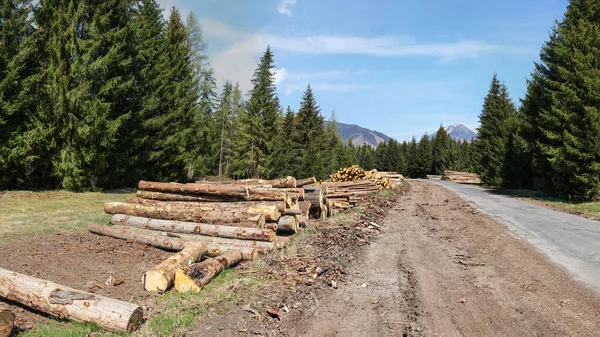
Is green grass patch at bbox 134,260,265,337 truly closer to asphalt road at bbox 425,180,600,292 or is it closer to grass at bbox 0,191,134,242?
grass at bbox 0,191,134,242

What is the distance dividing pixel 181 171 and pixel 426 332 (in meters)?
24.9

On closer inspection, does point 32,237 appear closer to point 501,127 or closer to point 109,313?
point 109,313

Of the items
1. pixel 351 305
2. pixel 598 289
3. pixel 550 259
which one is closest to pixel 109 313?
pixel 351 305

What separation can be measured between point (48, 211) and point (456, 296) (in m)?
13.0

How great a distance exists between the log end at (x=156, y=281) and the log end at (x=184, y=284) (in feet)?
0.51

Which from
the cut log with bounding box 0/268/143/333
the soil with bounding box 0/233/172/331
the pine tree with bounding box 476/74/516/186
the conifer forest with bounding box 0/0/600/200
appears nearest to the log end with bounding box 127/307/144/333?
the cut log with bounding box 0/268/143/333

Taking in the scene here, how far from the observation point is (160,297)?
5.14m

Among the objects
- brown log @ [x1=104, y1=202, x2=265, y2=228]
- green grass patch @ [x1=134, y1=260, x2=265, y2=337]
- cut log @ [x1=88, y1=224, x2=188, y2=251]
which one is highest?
brown log @ [x1=104, y1=202, x2=265, y2=228]

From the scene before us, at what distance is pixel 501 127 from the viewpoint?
106 feet

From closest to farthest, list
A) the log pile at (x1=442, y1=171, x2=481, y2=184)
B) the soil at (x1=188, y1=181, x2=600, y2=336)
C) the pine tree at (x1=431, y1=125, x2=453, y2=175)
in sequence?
the soil at (x1=188, y1=181, x2=600, y2=336) < the log pile at (x1=442, y1=171, x2=481, y2=184) < the pine tree at (x1=431, y1=125, x2=453, y2=175)

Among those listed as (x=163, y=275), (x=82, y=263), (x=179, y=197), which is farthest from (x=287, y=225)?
(x=82, y=263)

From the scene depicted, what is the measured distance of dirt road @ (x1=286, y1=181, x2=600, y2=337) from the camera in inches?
175

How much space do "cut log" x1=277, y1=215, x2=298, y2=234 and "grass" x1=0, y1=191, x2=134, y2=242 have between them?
5.26 metres

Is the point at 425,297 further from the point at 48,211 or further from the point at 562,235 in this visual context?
the point at 48,211
